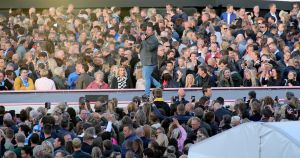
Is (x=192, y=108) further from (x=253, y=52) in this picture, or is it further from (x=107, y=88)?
(x=253, y=52)

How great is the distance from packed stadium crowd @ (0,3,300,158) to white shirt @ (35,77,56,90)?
21 mm

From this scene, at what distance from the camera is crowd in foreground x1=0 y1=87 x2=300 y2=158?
16.6m

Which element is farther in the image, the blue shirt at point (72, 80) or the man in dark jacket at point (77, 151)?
the blue shirt at point (72, 80)

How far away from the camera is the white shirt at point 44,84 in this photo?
2328 cm

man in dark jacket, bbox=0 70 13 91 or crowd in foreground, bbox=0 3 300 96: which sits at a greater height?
crowd in foreground, bbox=0 3 300 96

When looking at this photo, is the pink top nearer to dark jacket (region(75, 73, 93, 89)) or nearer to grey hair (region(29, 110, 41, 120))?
dark jacket (region(75, 73, 93, 89))

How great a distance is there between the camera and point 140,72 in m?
24.0

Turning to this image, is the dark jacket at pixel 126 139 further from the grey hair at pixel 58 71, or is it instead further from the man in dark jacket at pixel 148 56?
the grey hair at pixel 58 71

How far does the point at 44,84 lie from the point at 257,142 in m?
12.8

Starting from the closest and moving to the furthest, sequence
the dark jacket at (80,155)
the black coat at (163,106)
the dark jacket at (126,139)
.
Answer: the dark jacket at (80,155), the dark jacket at (126,139), the black coat at (163,106)

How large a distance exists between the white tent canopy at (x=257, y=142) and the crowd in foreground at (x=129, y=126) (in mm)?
4545

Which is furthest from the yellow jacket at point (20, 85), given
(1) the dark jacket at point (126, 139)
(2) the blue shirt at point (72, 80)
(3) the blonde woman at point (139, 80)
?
(1) the dark jacket at point (126, 139)

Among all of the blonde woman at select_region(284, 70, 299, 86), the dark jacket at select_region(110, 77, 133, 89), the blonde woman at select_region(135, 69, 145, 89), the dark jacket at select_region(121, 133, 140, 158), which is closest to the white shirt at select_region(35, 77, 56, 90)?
the dark jacket at select_region(110, 77, 133, 89)

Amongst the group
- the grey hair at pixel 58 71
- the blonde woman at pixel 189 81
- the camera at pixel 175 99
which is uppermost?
the grey hair at pixel 58 71
